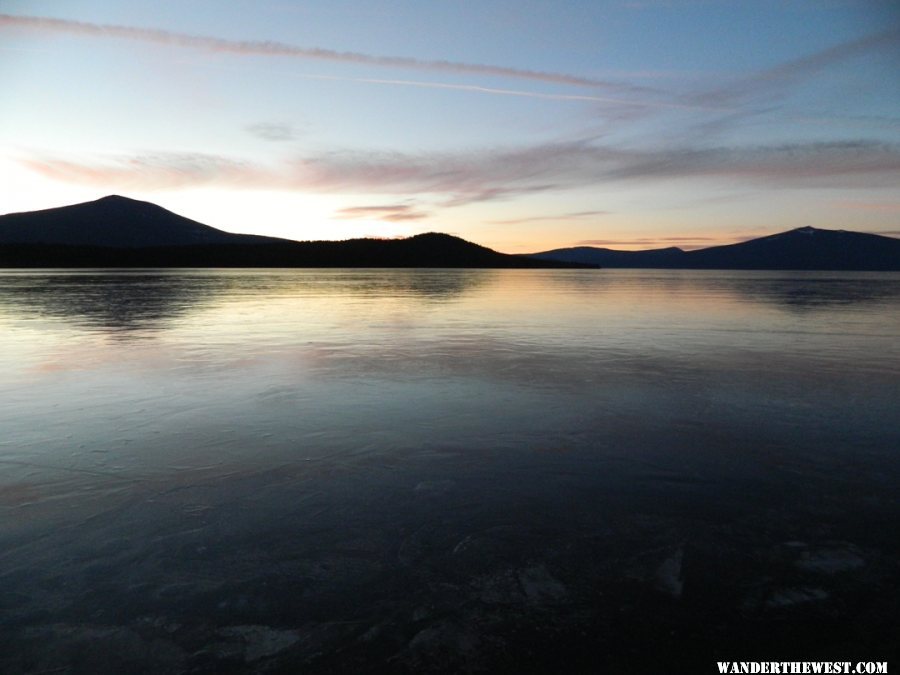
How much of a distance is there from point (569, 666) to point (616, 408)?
21.9ft

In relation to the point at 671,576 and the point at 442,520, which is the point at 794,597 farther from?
the point at 442,520

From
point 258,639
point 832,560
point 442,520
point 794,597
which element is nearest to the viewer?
point 258,639

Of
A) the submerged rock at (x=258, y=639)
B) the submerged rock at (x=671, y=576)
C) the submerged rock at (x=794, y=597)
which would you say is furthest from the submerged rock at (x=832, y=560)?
the submerged rock at (x=258, y=639)

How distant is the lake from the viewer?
3.76 meters

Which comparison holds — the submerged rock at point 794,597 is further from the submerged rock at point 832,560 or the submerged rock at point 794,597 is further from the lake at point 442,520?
the submerged rock at point 832,560

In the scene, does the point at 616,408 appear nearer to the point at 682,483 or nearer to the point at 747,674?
the point at 682,483

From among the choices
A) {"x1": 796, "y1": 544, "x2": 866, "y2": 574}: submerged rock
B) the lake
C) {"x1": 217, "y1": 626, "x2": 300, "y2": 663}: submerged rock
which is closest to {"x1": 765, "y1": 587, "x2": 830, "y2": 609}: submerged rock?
the lake

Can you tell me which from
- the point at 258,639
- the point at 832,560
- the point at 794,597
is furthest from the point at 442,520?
the point at 832,560

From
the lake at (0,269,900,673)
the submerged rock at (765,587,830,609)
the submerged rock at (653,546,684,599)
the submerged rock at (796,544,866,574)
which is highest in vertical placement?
the lake at (0,269,900,673)

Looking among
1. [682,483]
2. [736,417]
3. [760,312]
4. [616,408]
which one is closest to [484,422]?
[616,408]

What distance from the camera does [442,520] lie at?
5473mm

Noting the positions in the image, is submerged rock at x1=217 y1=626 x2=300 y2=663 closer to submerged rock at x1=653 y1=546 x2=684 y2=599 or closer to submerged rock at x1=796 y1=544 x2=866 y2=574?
submerged rock at x1=653 y1=546 x2=684 y2=599

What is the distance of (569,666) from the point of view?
3498 millimetres

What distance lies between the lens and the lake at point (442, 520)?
3.76 meters
